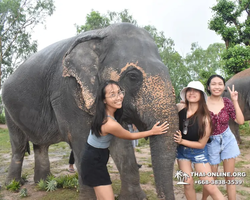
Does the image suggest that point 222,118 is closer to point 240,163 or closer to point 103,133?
point 103,133

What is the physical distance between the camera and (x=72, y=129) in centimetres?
324

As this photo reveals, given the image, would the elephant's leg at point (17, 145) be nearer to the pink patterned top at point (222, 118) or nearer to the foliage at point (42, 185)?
the foliage at point (42, 185)

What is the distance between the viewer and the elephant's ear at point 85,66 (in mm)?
2900

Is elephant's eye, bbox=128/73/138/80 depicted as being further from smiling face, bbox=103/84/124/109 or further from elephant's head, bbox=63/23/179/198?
smiling face, bbox=103/84/124/109

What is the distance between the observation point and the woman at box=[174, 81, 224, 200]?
271cm

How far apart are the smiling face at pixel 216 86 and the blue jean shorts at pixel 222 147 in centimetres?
50

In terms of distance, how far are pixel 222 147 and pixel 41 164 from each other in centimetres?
353

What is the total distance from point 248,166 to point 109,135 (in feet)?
14.5

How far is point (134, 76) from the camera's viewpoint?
2.72 meters

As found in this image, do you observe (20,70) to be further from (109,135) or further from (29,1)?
(29,1)

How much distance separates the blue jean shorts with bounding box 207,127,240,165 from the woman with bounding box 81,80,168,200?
35.7 inches

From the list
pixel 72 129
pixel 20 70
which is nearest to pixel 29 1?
pixel 20 70

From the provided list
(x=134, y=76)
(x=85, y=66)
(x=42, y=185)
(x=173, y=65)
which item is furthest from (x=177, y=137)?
(x=173, y=65)

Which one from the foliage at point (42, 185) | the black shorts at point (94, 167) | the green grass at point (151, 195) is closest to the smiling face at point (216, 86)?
the black shorts at point (94, 167)
